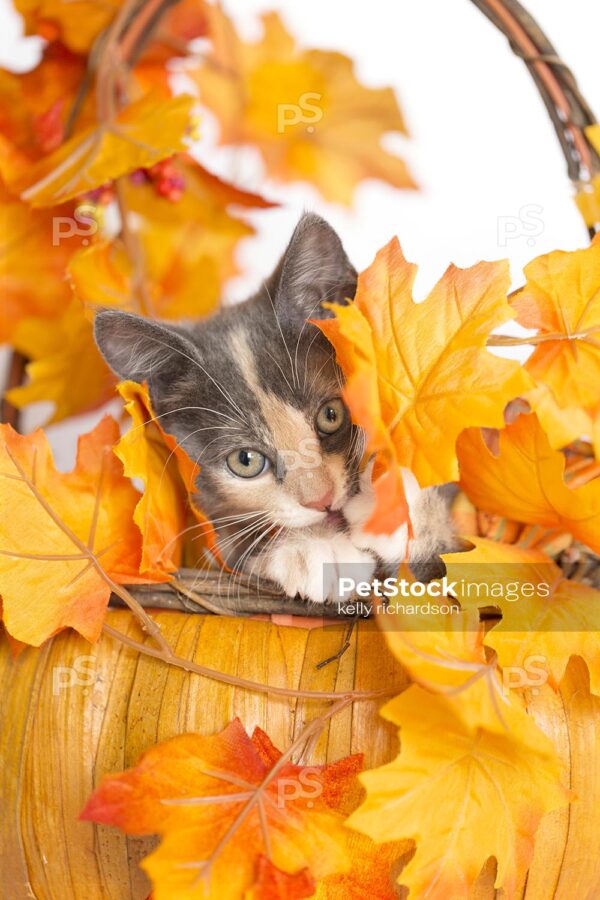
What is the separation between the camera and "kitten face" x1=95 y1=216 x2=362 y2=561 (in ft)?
2.41

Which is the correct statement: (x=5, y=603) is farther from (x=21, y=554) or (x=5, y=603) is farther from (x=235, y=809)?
(x=235, y=809)

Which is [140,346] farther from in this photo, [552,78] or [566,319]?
[552,78]

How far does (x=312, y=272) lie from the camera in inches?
A: 30.1

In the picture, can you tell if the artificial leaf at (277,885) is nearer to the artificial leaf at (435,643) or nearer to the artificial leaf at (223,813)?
the artificial leaf at (223,813)

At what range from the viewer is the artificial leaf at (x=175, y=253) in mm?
922

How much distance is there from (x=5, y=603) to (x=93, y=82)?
735 mm

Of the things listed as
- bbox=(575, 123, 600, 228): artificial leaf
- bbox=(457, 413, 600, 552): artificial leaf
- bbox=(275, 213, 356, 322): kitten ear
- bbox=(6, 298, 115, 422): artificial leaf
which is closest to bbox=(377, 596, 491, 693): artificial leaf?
bbox=(457, 413, 600, 552): artificial leaf

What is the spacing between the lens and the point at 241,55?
1.16m

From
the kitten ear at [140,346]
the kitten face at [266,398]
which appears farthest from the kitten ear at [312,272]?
the kitten ear at [140,346]

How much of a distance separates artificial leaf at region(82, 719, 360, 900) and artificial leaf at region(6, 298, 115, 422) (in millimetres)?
547
